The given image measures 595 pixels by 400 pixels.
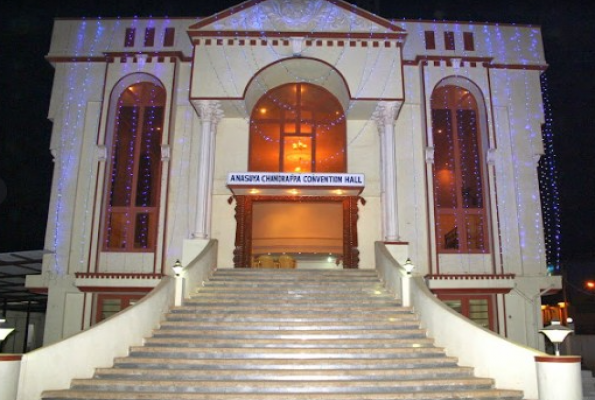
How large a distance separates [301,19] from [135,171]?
7099 mm

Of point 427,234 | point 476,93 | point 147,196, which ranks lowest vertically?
point 427,234

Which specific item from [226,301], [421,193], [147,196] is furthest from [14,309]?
[421,193]

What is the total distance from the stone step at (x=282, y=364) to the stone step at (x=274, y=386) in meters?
0.48

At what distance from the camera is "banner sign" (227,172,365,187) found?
619 inches

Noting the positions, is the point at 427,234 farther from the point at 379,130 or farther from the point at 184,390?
the point at 184,390

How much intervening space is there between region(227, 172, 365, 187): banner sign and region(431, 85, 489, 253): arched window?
3.14 metres

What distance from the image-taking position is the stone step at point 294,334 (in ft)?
35.2

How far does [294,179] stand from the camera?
1578 centimetres

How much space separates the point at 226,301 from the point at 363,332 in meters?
3.42

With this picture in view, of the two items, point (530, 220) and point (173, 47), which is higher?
point (173, 47)

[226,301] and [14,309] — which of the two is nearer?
[226,301]

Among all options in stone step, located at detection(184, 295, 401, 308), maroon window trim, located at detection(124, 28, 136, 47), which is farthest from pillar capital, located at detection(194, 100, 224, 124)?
A: stone step, located at detection(184, 295, 401, 308)

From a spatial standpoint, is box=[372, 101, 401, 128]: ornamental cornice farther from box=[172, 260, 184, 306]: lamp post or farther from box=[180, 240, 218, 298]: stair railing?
box=[172, 260, 184, 306]: lamp post

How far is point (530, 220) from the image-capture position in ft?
54.3
